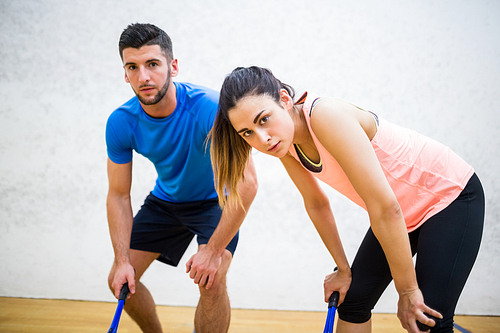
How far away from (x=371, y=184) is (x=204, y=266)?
73cm

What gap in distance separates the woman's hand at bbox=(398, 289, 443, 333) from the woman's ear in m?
0.65

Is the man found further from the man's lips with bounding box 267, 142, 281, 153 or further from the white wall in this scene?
the white wall

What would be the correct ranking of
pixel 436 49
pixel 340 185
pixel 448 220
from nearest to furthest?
pixel 448 220 → pixel 340 185 → pixel 436 49

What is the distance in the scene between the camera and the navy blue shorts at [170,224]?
1.65 m

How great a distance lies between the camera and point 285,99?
114cm

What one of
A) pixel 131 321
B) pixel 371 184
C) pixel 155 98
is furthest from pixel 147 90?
pixel 131 321

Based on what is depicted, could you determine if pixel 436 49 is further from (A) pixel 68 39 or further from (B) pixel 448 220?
(A) pixel 68 39

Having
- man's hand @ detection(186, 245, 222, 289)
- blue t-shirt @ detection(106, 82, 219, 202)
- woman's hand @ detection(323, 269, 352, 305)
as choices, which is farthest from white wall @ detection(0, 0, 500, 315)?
woman's hand @ detection(323, 269, 352, 305)

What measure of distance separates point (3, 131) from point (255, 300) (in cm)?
216

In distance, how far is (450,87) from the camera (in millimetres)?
2521

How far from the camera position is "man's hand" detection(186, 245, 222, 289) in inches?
54.2

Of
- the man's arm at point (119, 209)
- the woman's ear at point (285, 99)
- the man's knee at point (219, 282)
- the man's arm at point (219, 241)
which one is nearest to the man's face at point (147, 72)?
the man's arm at point (119, 209)

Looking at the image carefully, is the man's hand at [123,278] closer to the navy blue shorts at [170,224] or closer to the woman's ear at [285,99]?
the navy blue shorts at [170,224]

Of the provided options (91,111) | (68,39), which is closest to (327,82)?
(91,111)
